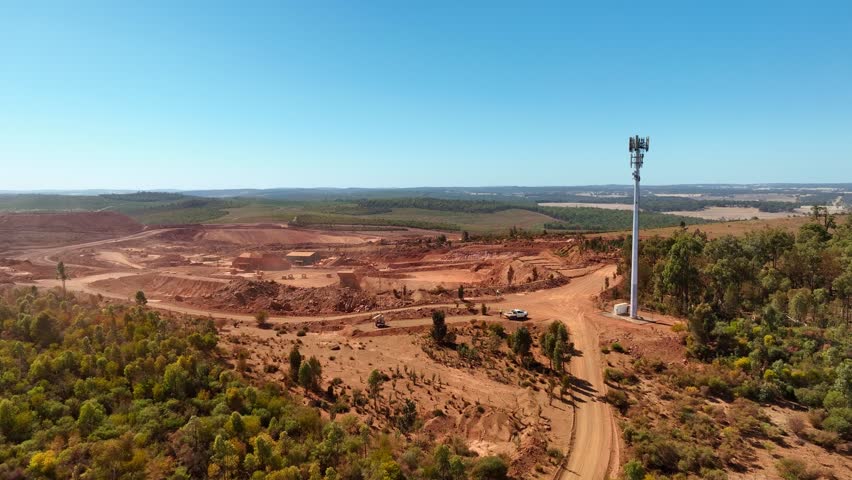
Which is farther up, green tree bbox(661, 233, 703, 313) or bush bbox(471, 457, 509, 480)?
green tree bbox(661, 233, 703, 313)

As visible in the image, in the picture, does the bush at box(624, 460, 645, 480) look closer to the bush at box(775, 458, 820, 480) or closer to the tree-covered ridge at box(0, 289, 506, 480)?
the tree-covered ridge at box(0, 289, 506, 480)

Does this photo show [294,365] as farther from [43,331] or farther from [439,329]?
[43,331]

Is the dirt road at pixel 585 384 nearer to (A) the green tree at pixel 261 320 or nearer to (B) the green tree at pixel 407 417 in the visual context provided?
(B) the green tree at pixel 407 417

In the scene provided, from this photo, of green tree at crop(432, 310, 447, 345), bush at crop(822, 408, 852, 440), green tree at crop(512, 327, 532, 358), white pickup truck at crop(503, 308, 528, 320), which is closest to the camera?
bush at crop(822, 408, 852, 440)

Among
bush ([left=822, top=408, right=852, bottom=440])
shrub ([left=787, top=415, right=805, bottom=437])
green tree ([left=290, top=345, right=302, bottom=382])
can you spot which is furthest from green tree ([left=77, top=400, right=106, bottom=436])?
bush ([left=822, top=408, right=852, bottom=440])

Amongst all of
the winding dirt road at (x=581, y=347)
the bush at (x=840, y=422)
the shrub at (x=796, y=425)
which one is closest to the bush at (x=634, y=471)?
the winding dirt road at (x=581, y=347)

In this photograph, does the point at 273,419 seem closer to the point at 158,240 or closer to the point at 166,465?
the point at 166,465
